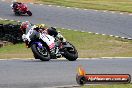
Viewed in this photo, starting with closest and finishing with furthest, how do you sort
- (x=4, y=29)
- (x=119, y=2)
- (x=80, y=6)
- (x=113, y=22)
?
(x=4, y=29), (x=113, y=22), (x=80, y=6), (x=119, y=2)

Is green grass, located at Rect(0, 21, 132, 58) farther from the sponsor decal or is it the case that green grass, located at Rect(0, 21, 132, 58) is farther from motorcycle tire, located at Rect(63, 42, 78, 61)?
the sponsor decal

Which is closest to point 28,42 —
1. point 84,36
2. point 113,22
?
point 84,36

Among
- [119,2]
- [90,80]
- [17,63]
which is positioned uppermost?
[90,80]

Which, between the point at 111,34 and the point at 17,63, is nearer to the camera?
the point at 17,63

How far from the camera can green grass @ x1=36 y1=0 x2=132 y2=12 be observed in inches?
1515

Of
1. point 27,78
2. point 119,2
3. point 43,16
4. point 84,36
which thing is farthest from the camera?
point 119,2

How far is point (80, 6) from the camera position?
129 ft

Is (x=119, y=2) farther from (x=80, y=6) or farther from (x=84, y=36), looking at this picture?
(x=84, y=36)

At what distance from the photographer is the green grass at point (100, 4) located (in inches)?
1515

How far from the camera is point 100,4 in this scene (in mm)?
41094

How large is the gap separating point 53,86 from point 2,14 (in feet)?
75.8

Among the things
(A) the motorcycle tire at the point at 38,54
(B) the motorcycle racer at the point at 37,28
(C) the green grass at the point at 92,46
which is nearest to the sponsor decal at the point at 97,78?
(A) the motorcycle tire at the point at 38,54

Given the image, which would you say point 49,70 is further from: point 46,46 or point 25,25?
point 25,25

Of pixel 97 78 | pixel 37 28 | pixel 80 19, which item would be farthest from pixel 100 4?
pixel 97 78
